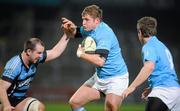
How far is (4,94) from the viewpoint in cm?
875

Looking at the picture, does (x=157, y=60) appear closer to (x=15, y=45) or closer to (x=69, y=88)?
(x=69, y=88)

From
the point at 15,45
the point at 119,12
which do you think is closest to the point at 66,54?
the point at 15,45

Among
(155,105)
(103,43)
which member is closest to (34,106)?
(103,43)

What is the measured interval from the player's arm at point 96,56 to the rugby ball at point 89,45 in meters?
0.11

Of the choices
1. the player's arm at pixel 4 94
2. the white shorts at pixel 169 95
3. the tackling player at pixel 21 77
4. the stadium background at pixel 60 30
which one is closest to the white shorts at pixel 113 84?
the tackling player at pixel 21 77

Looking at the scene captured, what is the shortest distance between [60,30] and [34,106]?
14.8 metres

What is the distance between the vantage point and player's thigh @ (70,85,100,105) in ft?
31.2

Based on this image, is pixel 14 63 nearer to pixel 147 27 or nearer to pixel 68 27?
pixel 68 27

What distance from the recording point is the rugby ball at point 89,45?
899 centimetres

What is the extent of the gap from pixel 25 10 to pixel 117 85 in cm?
1591

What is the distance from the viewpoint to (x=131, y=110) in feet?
54.0

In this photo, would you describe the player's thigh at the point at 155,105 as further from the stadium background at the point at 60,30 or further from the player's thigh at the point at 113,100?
the stadium background at the point at 60,30

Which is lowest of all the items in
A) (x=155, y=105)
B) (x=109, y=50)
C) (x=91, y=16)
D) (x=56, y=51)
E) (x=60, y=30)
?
(x=60, y=30)

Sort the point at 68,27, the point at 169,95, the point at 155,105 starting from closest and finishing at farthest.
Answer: the point at 155,105 < the point at 169,95 < the point at 68,27
